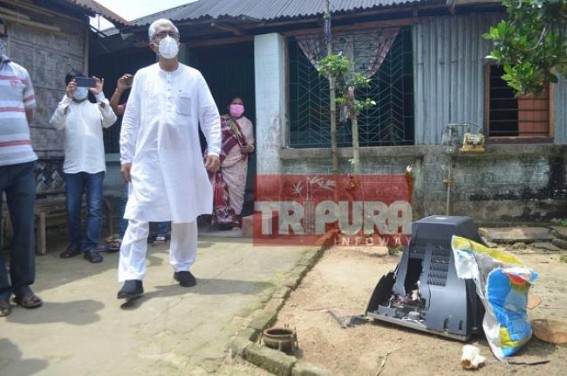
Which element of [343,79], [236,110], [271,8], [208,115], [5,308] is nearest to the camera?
[5,308]

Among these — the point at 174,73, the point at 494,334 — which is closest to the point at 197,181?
the point at 174,73

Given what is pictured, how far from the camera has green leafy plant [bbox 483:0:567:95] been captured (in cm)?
264

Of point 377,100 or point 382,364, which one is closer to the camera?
point 382,364

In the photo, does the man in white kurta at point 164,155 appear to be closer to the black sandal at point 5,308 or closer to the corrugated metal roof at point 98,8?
the black sandal at point 5,308

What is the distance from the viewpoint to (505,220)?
671 cm

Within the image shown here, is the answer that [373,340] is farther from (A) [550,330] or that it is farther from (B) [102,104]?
(B) [102,104]

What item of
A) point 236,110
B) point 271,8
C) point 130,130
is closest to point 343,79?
point 236,110

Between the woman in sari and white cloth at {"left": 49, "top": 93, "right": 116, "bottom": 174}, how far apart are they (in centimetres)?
202

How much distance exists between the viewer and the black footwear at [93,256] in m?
4.84

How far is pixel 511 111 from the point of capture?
6.85 meters

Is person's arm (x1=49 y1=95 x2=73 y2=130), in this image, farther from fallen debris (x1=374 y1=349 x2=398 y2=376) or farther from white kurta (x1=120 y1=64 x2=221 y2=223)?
fallen debris (x1=374 y1=349 x2=398 y2=376)

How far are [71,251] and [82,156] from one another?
105cm

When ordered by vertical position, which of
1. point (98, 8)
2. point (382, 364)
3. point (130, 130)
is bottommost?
point (382, 364)

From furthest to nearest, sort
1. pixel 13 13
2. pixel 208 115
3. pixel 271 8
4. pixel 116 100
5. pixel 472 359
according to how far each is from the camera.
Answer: pixel 271 8
pixel 13 13
pixel 116 100
pixel 208 115
pixel 472 359
